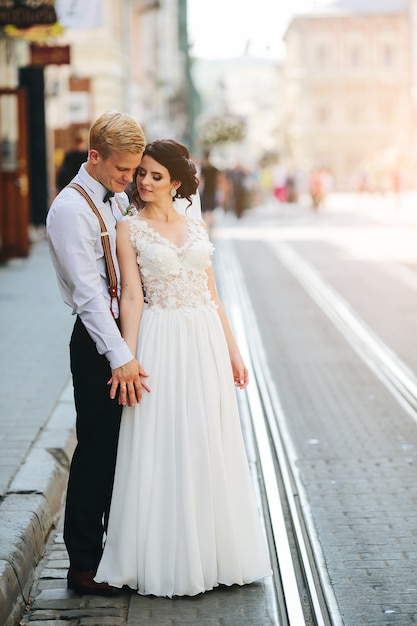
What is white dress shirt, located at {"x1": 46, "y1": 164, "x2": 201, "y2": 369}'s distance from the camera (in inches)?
175

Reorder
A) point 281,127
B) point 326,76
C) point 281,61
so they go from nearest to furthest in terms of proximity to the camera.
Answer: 1. point 326,76
2. point 281,127
3. point 281,61

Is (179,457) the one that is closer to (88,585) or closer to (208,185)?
(88,585)

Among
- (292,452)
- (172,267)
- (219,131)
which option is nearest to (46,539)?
(172,267)

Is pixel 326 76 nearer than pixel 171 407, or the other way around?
pixel 171 407

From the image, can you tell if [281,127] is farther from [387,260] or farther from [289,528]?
[289,528]

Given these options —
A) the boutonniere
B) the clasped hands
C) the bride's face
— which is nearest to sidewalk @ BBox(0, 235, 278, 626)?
the clasped hands

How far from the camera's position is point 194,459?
4.68m

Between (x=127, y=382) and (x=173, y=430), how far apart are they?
0.91 ft

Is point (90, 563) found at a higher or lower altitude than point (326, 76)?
lower

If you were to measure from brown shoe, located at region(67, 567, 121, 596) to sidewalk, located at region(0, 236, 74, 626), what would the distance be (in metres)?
0.20

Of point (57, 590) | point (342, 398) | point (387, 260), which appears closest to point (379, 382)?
point (342, 398)

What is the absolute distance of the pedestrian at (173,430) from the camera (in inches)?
183

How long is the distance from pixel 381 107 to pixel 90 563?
344 ft

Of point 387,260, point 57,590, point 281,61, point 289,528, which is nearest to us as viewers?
point 57,590
